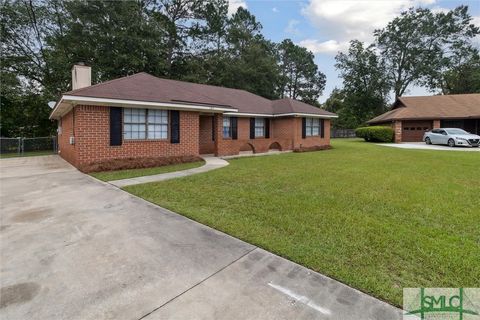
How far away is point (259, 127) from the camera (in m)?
19.2

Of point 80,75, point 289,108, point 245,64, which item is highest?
point 245,64

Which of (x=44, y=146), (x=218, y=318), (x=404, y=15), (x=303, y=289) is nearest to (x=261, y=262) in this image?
(x=303, y=289)

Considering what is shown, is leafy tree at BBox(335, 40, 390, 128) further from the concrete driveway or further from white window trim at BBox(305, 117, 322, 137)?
the concrete driveway

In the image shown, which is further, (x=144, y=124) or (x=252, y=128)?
(x=252, y=128)

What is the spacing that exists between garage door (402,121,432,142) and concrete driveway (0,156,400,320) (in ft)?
93.5

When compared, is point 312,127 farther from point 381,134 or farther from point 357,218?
point 357,218

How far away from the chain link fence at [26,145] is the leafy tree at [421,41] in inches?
1815

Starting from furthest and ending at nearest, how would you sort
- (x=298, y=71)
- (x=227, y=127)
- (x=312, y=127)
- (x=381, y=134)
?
(x=298, y=71) < (x=381, y=134) < (x=312, y=127) < (x=227, y=127)

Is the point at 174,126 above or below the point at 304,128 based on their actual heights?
below

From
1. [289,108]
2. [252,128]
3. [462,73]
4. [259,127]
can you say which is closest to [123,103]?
[252,128]

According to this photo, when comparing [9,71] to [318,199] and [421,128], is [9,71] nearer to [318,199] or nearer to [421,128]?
[318,199]

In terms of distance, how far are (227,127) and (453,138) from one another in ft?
57.1

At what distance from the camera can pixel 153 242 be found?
382 cm

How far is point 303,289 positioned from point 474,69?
5136 centimetres
